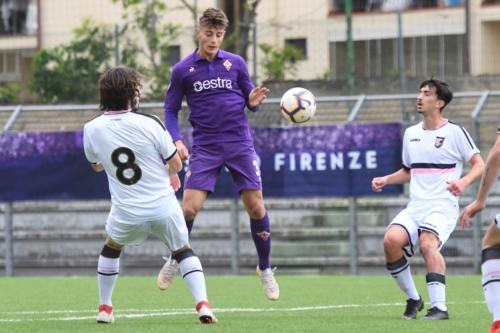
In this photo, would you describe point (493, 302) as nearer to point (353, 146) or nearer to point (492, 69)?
point (353, 146)

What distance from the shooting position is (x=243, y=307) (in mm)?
12070

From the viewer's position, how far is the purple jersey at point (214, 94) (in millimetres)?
11492

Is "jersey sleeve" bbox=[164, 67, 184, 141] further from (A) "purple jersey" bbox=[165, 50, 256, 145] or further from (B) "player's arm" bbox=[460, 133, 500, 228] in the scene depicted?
(B) "player's arm" bbox=[460, 133, 500, 228]

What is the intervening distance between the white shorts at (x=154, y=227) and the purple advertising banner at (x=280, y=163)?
9.78m

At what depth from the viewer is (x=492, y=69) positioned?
26.2m

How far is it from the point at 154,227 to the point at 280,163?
10.3 meters

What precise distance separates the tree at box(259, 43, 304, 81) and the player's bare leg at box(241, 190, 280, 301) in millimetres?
14577

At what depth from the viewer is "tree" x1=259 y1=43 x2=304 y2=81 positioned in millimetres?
26875

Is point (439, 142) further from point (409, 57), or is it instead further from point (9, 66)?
point (9, 66)

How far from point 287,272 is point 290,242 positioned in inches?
20.3

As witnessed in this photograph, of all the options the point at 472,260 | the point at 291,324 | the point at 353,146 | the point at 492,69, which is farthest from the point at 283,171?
the point at 291,324

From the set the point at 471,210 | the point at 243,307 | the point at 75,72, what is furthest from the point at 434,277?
the point at 75,72

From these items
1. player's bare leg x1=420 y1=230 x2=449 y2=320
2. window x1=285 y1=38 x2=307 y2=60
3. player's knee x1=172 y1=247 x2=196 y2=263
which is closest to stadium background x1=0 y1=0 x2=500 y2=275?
window x1=285 y1=38 x2=307 y2=60

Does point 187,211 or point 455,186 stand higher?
point 455,186
